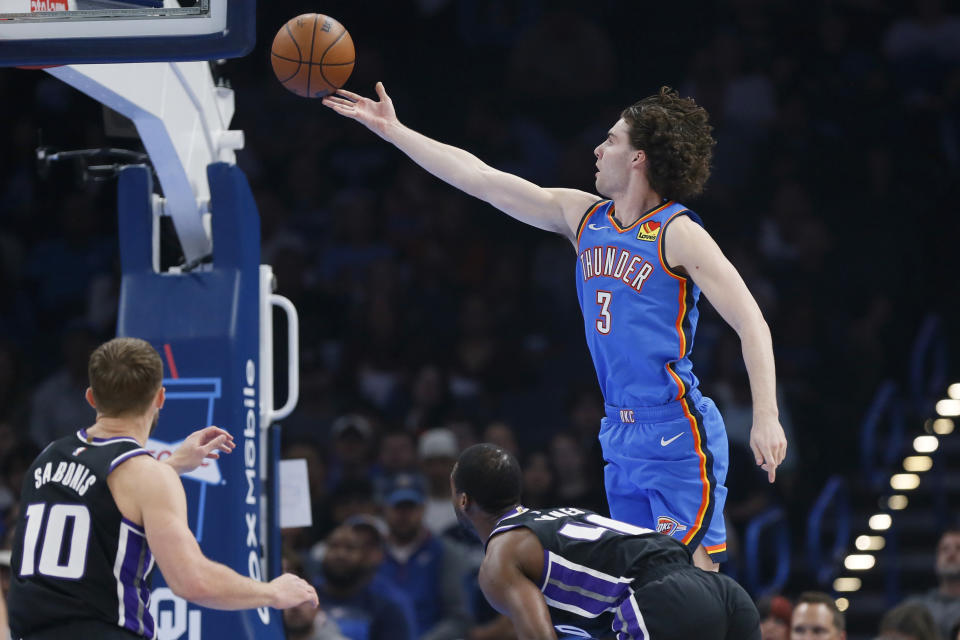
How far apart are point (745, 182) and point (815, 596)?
18.1 feet

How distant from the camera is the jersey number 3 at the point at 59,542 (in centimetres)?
372

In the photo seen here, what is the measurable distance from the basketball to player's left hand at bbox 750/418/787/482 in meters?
2.22

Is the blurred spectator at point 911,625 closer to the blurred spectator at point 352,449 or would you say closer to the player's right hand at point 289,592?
the blurred spectator at point 352,449

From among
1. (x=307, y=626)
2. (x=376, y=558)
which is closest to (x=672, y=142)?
(x=307, y=626)

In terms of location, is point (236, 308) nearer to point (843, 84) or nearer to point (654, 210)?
point (654, 210)

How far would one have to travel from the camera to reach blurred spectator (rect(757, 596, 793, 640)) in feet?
24.0

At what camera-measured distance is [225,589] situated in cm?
376

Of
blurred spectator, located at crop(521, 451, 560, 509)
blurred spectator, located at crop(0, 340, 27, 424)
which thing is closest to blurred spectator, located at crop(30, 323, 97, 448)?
blurred spectator, located at crop(0, 340, 27, 424)

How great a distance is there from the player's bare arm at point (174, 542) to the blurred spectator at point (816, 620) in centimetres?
389

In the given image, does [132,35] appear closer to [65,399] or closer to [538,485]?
[538,485]

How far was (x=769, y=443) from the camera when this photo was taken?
418 cm

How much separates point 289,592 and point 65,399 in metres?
7.05

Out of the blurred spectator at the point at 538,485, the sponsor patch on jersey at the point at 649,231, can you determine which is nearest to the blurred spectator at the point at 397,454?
the blurred spectator at the point at 538,485

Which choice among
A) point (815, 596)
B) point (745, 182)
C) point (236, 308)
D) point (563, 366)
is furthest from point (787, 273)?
point (236, 308)
